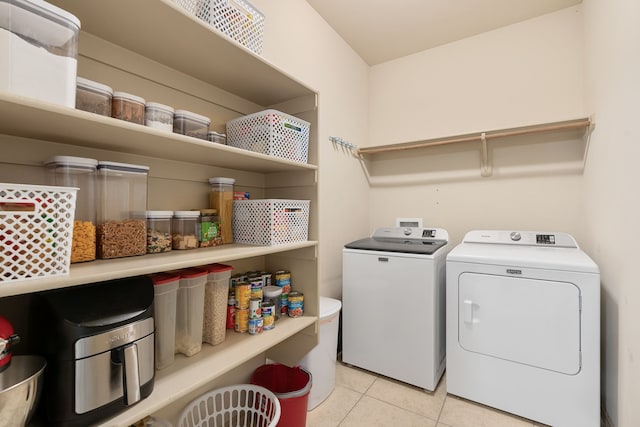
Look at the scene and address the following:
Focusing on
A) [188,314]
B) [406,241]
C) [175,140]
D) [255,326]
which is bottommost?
[255,326]

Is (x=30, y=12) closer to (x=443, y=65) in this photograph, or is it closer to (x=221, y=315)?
(x=221, y=315)

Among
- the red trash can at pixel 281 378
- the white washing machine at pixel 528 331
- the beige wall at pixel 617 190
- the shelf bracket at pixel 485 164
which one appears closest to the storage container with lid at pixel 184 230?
the red trash can at pixel 281 378

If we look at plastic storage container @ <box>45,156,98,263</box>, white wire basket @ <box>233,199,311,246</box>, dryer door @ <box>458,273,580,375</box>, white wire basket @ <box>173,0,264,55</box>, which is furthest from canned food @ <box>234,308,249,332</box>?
dryer door @ <box>458,273,580,375</box>

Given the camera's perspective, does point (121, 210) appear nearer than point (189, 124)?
Yes

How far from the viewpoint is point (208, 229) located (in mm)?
1294

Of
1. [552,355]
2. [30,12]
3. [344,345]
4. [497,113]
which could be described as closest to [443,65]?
[497,113]

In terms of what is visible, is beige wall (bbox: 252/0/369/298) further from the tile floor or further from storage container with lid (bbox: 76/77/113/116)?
storage container with lid (bbox: 76/77/113/116)

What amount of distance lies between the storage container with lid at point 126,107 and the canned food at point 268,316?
0.92 m

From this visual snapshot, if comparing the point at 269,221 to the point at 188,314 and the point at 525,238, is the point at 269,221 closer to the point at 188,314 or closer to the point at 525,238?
the point at 188,314

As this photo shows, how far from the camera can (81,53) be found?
98 cm

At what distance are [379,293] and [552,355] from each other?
98cm

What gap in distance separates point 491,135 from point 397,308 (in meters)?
1.47

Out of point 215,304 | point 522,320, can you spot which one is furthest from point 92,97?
point 522,320

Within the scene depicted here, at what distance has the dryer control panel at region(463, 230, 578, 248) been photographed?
191cm
